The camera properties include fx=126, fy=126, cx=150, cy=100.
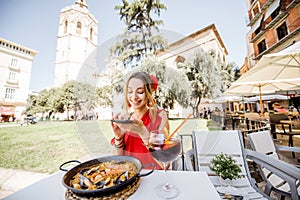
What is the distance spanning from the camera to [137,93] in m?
0.97

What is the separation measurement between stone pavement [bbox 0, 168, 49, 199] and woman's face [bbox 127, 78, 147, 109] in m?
1.49

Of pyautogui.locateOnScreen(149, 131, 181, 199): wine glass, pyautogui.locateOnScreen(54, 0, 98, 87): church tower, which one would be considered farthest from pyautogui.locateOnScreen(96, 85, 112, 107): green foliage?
pyautogui.locateOnScreen(149, 131, 181, 199): wine glass

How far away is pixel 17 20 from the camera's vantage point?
2.62m

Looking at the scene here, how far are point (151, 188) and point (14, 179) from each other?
198 cm

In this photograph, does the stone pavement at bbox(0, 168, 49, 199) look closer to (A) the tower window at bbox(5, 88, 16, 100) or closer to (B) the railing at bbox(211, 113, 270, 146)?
(B) the railing at bbox(211, 113, 270, 146)

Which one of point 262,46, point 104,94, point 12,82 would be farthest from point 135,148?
point 262,46

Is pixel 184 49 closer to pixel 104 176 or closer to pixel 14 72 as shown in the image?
pixel 104 176

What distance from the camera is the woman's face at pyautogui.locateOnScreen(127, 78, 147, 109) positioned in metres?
0.96

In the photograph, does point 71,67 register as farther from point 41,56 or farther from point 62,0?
point 62,0

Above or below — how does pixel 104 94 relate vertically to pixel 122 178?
above

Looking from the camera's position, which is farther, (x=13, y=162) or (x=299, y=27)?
(x=299, y=27)

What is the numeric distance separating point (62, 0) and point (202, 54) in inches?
234

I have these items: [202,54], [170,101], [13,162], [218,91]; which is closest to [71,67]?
[13,162]

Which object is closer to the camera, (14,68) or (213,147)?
(213,147)
